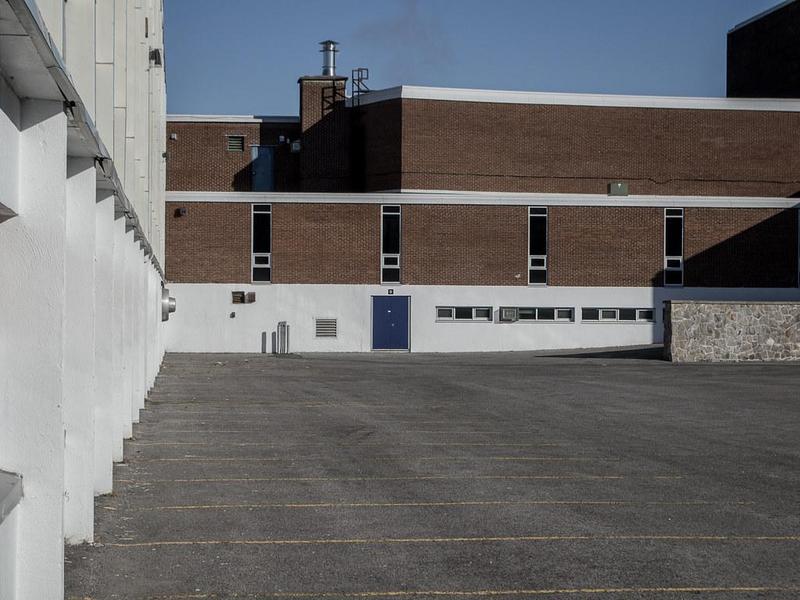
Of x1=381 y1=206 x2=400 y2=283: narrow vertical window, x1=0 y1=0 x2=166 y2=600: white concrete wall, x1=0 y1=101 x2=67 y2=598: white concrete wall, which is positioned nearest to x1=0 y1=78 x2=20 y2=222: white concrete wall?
x1=0 y1=0 x2=166 y2=600: white concrete wall

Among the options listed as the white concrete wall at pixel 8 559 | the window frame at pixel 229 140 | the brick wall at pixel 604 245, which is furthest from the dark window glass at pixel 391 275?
the white concrete wall at pixel 8 559

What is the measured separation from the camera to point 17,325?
20.7 feet

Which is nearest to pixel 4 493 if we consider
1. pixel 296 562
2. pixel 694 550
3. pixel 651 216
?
pixel 296 562

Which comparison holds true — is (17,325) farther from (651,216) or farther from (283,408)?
(651,216)

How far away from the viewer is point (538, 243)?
46.0 meters

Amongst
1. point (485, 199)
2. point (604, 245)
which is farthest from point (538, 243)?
point (485, 199)

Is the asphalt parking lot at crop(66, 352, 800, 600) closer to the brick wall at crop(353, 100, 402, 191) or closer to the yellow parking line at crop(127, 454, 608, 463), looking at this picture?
the yellow parking line at crop(127, 454, 608, 463)

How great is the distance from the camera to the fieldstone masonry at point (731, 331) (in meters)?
38.3

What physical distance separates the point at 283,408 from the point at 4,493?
14952 mm

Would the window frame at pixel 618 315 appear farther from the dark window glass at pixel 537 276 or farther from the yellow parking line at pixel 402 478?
the yellow parking line at pixel 402 478

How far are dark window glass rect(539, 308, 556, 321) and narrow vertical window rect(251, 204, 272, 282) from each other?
10.2 metres

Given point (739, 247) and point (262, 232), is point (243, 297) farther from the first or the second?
point (739, 247)

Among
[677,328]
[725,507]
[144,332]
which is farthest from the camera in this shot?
[677,328]

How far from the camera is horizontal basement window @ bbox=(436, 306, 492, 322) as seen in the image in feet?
149
